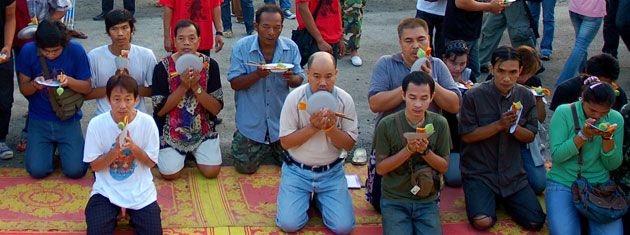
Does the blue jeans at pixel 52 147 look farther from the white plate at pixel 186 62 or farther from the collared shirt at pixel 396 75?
the collared shirt at pixel 396 75

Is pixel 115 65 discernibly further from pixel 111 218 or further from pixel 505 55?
pixel 505 55

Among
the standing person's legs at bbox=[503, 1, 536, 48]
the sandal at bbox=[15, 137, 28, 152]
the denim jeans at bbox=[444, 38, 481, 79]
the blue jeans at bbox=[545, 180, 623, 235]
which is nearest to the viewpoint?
the blue jeans at bbox=[545, 180, 623, 235]

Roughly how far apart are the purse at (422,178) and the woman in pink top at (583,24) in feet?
11.3

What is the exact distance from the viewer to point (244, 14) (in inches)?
330

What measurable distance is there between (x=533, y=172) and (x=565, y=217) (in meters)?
0.64

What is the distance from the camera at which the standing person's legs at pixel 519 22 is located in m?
6.62

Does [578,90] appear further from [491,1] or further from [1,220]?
[1,220]

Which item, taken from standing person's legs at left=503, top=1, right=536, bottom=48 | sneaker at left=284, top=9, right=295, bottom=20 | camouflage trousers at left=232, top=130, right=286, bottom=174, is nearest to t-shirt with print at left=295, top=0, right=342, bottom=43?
camouflage trousers at left=232, top=130, right=286, bottom=174

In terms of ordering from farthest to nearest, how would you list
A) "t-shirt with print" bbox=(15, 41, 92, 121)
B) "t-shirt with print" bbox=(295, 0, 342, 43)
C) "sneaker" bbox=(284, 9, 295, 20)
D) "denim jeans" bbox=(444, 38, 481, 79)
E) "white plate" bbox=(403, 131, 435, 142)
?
"sneaker" bbox=(284, 9, 295, 20)
"denim jeans" bbox=(444, 38, 481, 79)
"t-shirt with print" bbox=(295, 0, 342, 43)
"t-shirt with print" bbox=(15, 41, 92, 121)
"white plate" bbox=(403, 131, 435, 142)

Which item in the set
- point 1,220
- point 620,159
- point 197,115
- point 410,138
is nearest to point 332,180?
point 410,138

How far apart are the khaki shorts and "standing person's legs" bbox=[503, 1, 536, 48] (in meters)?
3.29

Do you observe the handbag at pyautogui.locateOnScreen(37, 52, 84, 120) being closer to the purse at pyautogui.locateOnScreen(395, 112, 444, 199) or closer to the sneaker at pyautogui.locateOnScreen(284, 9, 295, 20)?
the purse at pyautogui.locateOnScreen(395, 112, 444, 199)

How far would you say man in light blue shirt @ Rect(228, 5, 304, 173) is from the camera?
16.8ft

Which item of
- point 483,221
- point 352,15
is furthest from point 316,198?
point 352,15
